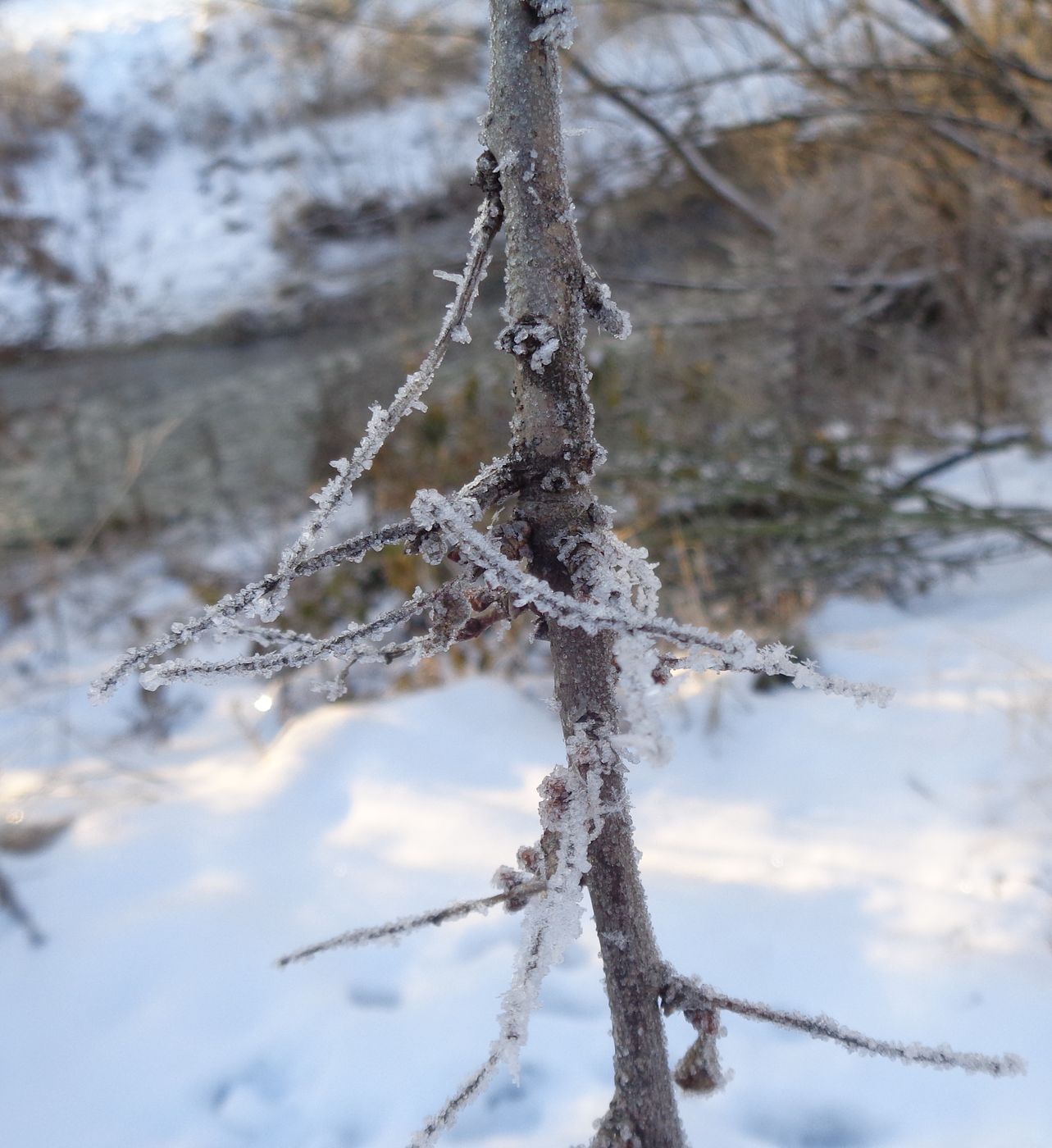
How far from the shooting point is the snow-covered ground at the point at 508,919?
39.6 inches

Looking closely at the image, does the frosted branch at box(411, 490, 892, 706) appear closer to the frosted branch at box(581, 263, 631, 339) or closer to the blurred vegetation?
the frosted branch at box(581, 263, 631, 339)

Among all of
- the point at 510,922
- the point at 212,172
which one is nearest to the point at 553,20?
the point at 510,922

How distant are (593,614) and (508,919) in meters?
1.10

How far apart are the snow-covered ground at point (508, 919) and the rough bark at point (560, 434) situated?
1.88 ft

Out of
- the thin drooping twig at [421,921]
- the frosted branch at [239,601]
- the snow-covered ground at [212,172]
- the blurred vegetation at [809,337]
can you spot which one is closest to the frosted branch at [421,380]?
the frosted branch at [239,601]

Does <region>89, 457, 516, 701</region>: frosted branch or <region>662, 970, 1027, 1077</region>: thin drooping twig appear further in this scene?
<region>662, 970, 1027, 1077</region>: thin drooping twig

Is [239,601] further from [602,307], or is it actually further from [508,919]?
[508,919]

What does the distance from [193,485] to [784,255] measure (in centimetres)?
358

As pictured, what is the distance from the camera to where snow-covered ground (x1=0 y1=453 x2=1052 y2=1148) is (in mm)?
1007

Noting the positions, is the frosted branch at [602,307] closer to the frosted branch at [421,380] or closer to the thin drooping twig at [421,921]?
the frosted branch at [421,380]

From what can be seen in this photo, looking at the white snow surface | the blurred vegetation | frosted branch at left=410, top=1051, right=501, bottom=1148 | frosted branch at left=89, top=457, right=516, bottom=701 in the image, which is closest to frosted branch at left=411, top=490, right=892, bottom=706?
frosted branch at left=89, top=457, right=516, bottom=701

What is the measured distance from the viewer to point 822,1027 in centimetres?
51

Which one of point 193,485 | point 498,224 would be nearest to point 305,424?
point 193,485

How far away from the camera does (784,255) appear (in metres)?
3.96
